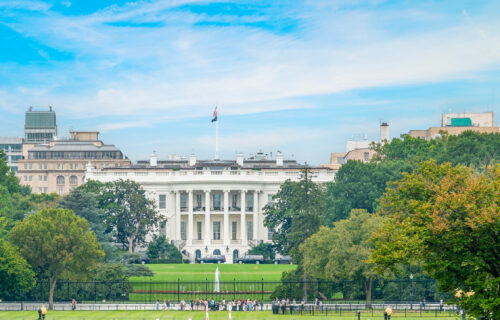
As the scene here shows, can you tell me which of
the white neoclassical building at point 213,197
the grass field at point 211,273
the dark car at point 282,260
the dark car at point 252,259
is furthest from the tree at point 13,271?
the white neoclassical building at point 213,197

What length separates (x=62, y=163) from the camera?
606 ft

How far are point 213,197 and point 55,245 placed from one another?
2652 inches

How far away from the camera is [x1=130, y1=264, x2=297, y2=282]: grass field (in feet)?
294

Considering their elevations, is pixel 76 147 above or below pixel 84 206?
above

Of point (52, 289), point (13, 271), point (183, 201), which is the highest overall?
point (183, 201)

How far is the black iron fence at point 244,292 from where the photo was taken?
7644 centimetres

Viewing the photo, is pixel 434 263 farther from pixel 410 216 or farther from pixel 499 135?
pixel 499 135

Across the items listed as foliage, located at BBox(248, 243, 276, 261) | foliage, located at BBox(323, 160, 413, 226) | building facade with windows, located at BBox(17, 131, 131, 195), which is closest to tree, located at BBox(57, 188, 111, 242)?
foliage, located at BBox(248, 243, 276, 261)

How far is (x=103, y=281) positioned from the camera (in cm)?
7950

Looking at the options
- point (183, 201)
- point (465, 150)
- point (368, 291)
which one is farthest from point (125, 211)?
point (368, 291)

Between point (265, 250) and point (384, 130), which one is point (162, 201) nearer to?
point (265, 250)

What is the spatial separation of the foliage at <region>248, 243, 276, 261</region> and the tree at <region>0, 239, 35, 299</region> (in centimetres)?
5259

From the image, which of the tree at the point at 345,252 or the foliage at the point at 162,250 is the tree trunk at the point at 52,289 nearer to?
the tree at the point at 345,252

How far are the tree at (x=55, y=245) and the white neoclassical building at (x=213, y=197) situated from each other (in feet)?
187
